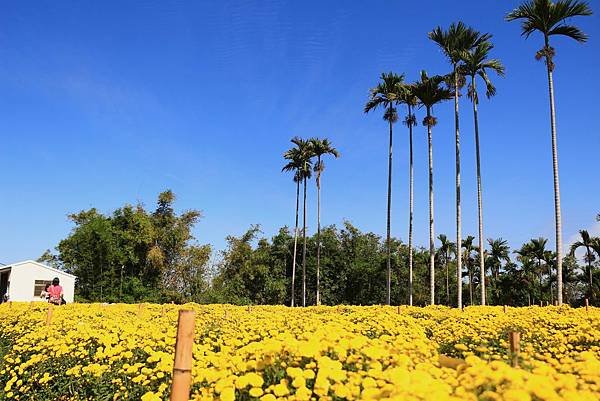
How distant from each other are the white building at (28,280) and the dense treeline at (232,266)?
313 cm

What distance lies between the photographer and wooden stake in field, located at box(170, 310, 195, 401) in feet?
10.7

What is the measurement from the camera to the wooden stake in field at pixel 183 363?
3.27m

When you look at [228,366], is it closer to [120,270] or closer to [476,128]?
[476,128]

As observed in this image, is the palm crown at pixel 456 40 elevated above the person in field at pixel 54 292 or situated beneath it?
elevated above

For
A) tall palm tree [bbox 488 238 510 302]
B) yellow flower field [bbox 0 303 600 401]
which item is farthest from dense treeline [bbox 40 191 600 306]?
yellow flower field [bbox 0 303 600 401]

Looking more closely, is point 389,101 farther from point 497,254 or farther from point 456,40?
point 497,254

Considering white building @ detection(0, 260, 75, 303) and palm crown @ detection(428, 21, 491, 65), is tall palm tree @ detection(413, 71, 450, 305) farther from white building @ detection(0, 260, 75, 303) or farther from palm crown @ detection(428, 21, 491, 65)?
white building @ detection(0, 260, 75, 303)

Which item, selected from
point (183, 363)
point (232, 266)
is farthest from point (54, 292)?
point (232, 266)

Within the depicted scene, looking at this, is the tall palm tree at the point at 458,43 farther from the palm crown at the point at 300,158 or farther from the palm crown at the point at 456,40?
the palm crown at the point at 300,158

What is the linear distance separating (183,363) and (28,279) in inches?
1193

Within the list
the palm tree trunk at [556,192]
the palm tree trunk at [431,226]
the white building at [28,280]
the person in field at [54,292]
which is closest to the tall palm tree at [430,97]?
the palm tree trunk at [431,226]

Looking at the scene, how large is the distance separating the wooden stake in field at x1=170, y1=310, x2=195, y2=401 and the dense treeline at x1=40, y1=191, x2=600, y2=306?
1291 inches

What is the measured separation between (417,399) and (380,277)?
39.9 m

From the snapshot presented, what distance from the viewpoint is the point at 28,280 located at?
96.2 feet
